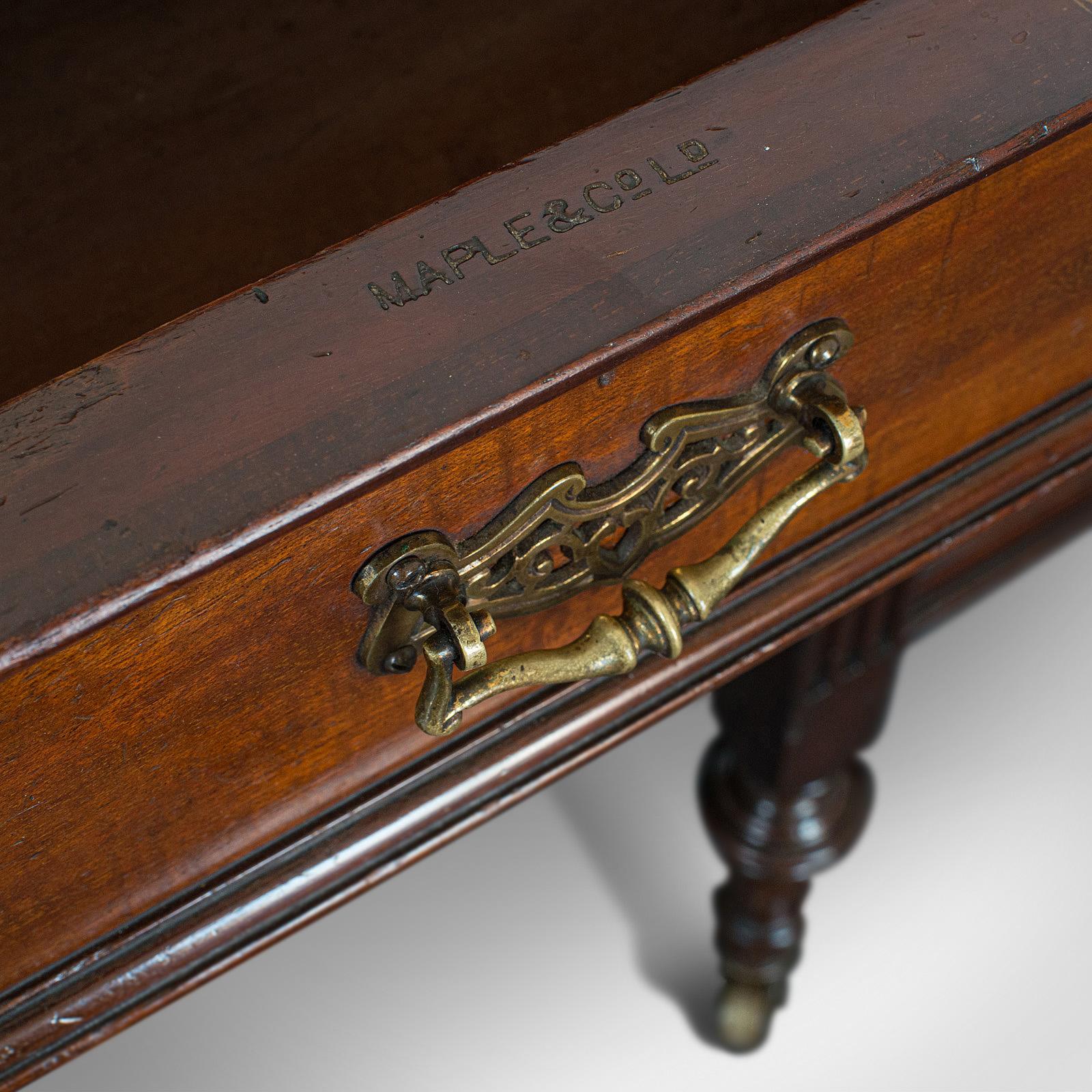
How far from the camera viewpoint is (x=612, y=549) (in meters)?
0.52

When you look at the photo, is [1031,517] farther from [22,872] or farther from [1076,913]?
[22,872]

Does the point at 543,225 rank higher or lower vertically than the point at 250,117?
lower

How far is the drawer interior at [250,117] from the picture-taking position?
0.69 meters

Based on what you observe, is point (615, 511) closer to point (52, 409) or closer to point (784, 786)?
point (52, 409)

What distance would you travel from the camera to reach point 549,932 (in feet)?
3.60

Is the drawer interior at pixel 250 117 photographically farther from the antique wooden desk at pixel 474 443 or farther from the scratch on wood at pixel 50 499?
the scratch on wood at pixel 50 499

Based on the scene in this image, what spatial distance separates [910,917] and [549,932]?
272 mm

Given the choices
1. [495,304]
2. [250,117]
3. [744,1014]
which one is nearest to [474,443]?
[495,304]

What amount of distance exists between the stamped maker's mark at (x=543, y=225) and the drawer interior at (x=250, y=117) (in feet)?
0.83

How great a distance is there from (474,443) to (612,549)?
11cm

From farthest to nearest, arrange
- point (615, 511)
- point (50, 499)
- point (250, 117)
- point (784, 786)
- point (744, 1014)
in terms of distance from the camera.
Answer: point (744, 1014) < point (784, 786) < point (250, 117) < point (615, 511) < point (50, 499)

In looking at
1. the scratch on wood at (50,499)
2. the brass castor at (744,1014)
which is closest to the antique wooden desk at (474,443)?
the scratch on wood at (50,499)

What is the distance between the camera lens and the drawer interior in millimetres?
687

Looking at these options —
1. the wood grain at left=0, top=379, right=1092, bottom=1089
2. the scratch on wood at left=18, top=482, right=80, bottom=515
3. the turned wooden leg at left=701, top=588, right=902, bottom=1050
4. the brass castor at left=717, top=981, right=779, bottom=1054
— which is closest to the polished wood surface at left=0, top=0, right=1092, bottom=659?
the scratch on wood at left=18, top=482, right=80, bottom=515
